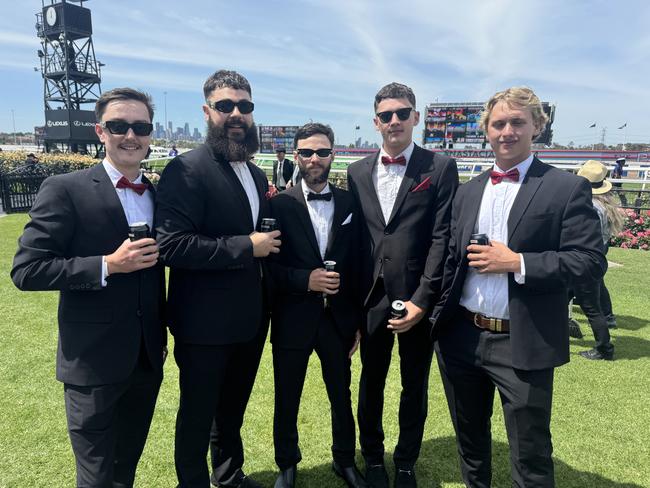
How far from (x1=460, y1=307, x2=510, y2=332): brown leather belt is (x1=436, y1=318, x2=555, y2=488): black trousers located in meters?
0.03

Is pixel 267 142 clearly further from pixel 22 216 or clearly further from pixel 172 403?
pixel 172 403

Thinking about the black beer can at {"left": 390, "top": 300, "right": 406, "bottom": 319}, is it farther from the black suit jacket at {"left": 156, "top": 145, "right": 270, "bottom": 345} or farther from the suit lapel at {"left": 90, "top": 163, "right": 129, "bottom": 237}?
the suit lapel at {"left": 90, "top": 163, "right": 129, "bottom": 237}

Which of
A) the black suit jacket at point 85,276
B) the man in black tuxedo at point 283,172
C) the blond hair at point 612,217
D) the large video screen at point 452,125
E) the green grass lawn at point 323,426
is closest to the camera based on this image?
the black suit jacket at point 85,276

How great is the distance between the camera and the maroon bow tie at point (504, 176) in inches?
105

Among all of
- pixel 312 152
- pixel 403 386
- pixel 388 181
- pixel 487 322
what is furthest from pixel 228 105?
pixel 403 386

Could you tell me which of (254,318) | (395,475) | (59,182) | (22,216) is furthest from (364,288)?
(22,216)

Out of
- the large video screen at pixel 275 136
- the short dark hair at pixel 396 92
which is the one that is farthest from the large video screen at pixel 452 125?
the short dark hair at pixel 396 92

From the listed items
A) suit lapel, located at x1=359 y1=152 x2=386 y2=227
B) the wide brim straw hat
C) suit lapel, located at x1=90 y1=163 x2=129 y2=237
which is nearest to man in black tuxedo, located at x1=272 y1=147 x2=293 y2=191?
the wide brim straw hat

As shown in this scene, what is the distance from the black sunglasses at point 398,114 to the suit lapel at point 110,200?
1996 mm

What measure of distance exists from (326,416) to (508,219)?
2846 millimetres

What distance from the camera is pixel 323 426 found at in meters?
4.16

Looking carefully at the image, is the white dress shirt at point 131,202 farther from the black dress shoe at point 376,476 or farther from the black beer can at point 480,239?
the black dress shoe at point 376,476

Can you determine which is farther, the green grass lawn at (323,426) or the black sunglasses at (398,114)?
the green grass lawn at (323,426)

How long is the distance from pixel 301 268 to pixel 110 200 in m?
1.37
